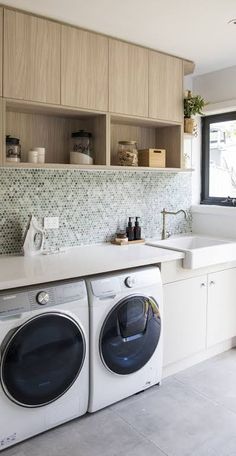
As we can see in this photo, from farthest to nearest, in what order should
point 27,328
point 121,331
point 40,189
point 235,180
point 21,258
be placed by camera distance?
1. point 235,180
2. point 40,189
3. point 21,258
4. point 121,331
5. point 27,328

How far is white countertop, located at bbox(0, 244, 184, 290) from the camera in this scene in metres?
2.09

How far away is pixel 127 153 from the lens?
9.82ft

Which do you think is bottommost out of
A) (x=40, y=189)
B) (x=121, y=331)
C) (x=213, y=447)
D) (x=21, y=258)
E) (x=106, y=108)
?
(x=213, y=447)

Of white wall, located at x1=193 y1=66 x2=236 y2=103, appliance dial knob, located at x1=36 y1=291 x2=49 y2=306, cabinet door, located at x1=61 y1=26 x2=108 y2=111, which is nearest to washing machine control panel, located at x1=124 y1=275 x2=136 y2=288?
appliance dial knob, located at x1=36 y1=291 x2=49 y2=306

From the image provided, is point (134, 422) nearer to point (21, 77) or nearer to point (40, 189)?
point (40, 189)

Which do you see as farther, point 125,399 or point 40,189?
point 40,189

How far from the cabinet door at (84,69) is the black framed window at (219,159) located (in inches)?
58.2

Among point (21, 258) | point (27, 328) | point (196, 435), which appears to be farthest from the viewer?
point (21, 258)

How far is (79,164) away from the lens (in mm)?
2686

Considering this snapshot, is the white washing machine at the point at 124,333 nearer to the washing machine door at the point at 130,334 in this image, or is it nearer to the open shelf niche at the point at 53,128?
the washing machine door at the point at 130,334

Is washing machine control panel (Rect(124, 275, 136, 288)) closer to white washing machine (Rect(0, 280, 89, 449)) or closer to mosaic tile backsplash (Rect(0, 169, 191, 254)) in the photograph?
white washing machine (Rect(0, 280, 89, 449))

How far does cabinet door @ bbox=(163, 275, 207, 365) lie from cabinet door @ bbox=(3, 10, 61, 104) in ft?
4.90

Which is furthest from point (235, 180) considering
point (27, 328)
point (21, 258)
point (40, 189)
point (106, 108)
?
point (27, 328)

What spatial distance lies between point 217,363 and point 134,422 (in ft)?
3.32
